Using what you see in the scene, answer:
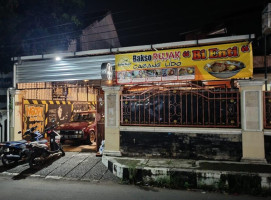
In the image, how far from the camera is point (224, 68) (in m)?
7.69

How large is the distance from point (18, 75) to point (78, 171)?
5968 mm

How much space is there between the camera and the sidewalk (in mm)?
5227

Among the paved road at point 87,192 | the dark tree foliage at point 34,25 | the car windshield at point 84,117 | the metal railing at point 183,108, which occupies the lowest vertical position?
the paved road at point 87,192

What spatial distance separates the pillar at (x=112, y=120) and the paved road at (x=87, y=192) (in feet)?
5.68

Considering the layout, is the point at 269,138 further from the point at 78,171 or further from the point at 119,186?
the point at 78,171

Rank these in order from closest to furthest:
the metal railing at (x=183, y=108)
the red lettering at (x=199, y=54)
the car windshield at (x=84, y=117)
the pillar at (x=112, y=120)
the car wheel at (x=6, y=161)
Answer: the metal railing at (x=183, y=108) < the car wheel at (x=6, y=161) < the pillar at (x=112, y=120) < the red lettering at (x=199, y=54) < the car windshield at (x=84, y=117)

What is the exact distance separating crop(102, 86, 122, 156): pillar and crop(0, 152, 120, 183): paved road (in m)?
0.63

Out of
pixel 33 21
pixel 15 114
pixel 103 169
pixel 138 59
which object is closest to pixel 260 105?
pixel 138 59

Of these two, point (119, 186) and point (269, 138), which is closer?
point (119, 186)

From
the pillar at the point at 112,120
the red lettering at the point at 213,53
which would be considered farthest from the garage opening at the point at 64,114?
the red lettering at the point at 213,53

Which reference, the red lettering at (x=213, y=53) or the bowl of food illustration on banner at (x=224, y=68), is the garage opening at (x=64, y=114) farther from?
the red lettering at (x=213, y=53)

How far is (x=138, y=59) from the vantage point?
8531 millimetres

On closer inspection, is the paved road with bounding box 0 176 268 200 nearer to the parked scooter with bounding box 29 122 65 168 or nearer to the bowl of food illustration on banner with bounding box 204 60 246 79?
the parked scooter with bounding box 29 122 65 168

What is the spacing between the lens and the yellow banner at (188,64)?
7.54 meters
